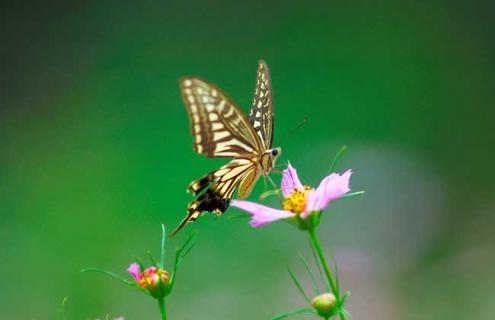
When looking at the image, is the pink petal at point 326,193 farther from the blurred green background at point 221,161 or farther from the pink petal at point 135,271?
the blurred green background at point 221,161

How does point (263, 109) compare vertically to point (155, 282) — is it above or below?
above

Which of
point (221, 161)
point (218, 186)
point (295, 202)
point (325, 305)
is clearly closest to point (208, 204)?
point (218, 186)

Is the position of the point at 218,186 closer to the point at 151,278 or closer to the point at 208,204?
the point at 208,204

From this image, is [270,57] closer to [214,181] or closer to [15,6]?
[15,6]

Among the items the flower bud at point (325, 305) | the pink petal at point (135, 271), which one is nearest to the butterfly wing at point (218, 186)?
the pink petal at point (135, 271)

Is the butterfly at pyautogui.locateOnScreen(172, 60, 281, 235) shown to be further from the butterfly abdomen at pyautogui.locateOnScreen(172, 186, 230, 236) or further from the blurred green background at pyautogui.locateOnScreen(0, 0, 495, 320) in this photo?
the blurred green background at pyautogui.locateOnScreen(0, 0, 495, 320)

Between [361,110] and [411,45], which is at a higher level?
[411,45]

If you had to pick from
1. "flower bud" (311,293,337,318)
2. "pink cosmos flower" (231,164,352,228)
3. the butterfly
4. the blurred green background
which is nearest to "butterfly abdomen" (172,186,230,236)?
the butterfly

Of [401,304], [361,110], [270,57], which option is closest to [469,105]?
[361,110]
